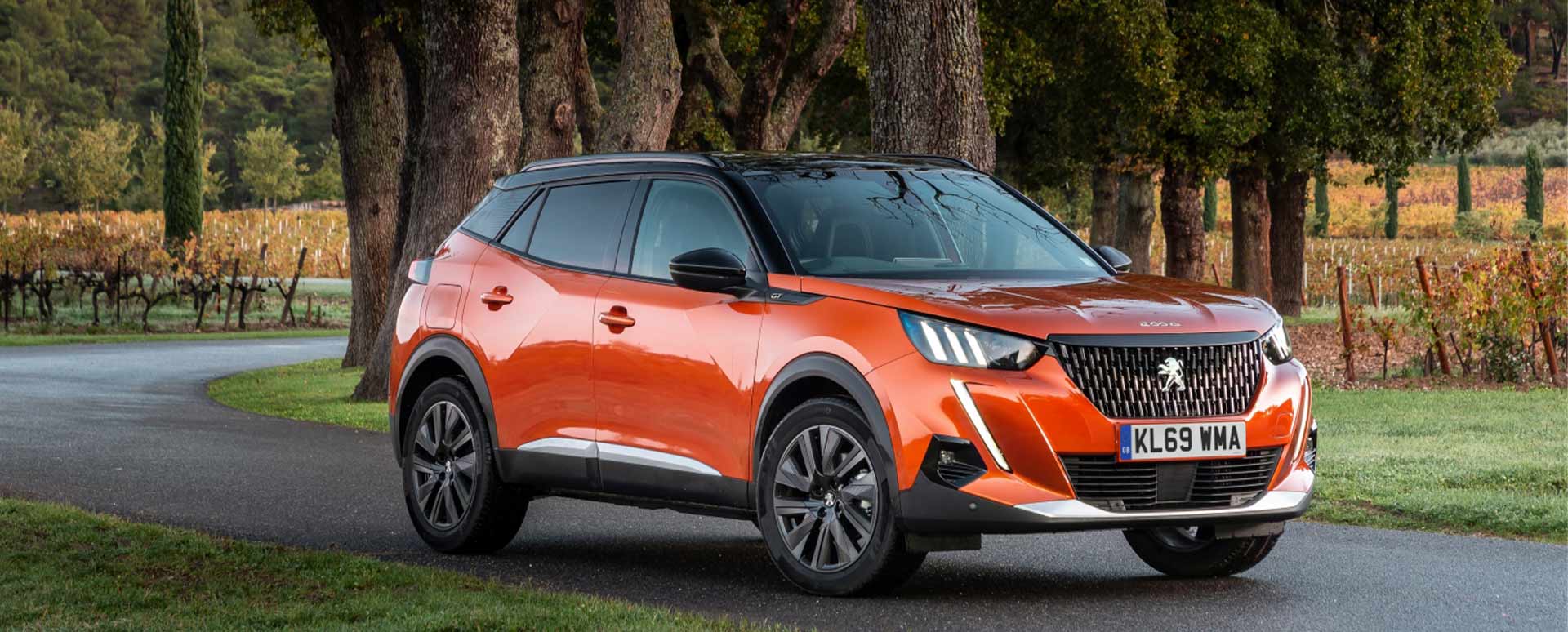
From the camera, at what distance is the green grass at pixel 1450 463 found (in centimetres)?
1080

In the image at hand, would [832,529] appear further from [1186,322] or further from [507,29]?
[507,29]

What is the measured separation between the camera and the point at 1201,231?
119 ft

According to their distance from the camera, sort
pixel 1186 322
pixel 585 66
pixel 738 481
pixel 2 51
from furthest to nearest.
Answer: pixel 2 51 → pixel 585 66 → pixel 738 481 → pixel 1186 322

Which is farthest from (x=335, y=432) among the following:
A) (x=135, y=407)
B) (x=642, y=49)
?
(x=642, y=49)

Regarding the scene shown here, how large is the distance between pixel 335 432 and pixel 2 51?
87.5 m

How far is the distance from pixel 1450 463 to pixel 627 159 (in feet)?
22.0

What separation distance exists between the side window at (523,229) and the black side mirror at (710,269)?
1.68 m

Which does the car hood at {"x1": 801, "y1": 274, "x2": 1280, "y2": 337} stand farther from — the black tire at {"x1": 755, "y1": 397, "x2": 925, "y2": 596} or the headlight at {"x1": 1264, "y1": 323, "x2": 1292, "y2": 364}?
the black tire at {"x1": 755, "y1": 397, "x2": 925, "y2": 596}

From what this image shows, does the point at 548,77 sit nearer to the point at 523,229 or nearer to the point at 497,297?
the point at 523,229

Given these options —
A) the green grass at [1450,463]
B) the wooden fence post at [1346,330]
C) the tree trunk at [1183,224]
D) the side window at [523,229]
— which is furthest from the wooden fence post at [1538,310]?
the tree trunk at [1183,224]

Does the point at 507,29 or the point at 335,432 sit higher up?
the point at 507,29

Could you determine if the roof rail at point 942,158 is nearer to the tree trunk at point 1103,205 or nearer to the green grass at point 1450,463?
the green grass at point 1450,463

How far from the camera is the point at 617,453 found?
8625mm

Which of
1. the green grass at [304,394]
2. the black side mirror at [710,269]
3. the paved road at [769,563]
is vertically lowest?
the paved road at [769,563]
